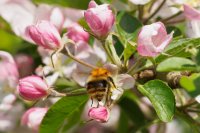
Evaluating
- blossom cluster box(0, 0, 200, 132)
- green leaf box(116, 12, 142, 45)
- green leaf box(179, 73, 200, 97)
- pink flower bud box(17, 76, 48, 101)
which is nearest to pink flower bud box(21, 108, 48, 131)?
blossom cluster box(0, 0, 200, 132)

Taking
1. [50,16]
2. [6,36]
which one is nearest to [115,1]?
[50,16]

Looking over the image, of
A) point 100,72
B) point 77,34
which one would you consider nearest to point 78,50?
point 77,34

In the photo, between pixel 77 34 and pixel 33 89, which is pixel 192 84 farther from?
pixel 33 89

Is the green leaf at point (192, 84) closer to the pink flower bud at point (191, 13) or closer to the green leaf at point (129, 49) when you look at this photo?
the pink flower bud at point (191, 13)

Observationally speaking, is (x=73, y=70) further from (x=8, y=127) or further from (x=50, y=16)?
(x=8, y=127)

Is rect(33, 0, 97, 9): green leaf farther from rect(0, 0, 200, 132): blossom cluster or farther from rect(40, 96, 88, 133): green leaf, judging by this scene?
rect(40, 96, 88, 133): green leaf

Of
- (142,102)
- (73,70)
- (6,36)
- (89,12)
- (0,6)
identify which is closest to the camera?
(89,12)
